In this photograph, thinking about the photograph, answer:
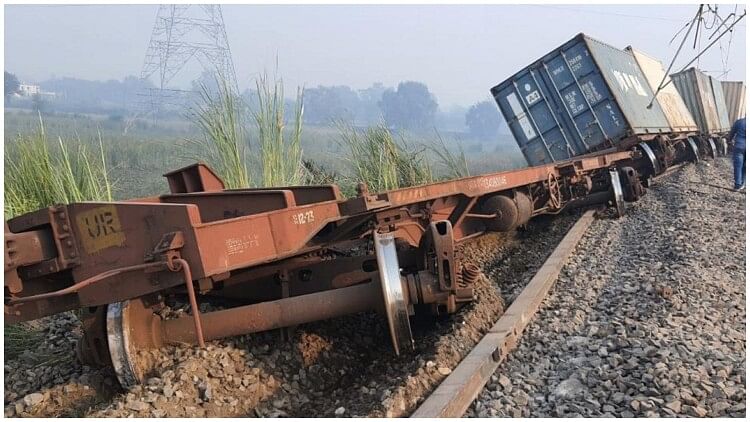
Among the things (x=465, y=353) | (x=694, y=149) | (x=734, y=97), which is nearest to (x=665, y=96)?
(x=694, y=149)

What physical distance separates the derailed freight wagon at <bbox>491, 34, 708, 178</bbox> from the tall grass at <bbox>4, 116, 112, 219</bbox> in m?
8.71

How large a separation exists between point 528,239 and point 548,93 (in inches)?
190

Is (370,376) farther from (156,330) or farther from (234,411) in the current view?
(156,330)

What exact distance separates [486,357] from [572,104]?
902cm

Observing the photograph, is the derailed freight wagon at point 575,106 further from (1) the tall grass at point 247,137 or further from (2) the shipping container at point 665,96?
(1) the tall grass at point 247,137

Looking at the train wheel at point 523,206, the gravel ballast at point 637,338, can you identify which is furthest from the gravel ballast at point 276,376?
the train wheel at point 523,206

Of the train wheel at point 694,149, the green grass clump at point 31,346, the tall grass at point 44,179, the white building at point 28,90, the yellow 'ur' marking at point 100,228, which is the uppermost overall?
the white building at point 28,90

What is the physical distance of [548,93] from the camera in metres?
11.6

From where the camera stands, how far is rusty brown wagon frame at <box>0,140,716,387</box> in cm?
289

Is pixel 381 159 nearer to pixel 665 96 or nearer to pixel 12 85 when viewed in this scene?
pixel 12 85

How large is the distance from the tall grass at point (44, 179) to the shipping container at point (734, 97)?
3324 centimetres

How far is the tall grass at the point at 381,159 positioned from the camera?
8484 mm

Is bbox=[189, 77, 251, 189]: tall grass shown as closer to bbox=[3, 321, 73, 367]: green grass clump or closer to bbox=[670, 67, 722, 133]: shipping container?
bbox=[3, 321, 73, 367]: green grass clump

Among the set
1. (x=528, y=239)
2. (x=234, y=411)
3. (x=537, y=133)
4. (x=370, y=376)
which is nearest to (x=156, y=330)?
(x=234, y=411)
